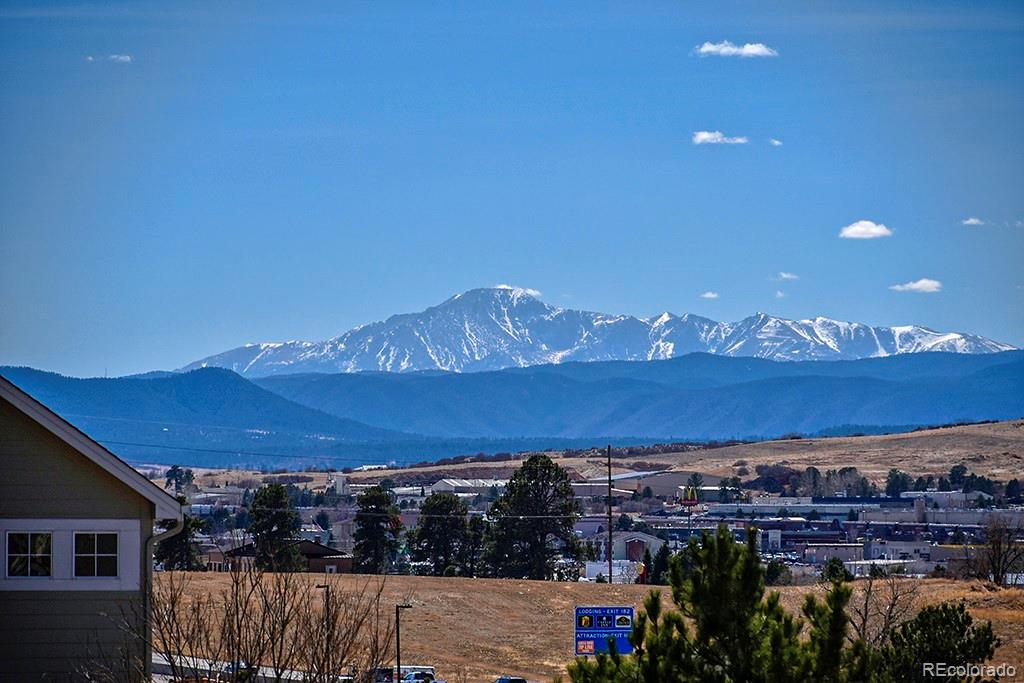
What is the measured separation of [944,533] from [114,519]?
11526 centimetres

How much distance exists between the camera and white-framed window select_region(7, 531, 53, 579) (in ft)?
70.4

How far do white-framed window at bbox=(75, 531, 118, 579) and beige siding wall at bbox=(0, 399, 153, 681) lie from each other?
26 centimetres

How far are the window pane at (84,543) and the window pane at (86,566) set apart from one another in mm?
84

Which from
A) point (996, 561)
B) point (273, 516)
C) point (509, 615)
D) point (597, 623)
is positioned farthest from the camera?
point (273, 516)

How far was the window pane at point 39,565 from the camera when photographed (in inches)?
846

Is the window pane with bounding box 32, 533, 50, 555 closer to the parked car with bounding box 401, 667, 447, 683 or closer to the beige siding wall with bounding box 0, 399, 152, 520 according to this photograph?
the beige siding wall with bounding box 0, 399, 152, 520

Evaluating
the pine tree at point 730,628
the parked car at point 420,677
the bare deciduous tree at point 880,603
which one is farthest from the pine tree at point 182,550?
the pine tree at point 730,628

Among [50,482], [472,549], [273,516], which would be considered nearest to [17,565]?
[50,482]

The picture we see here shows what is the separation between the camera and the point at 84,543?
21.6 m

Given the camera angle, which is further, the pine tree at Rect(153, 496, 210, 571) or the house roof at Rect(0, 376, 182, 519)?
the pine tree at Rect(153, 496, 210, 571)

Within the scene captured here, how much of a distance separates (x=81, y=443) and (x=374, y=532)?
62165mm

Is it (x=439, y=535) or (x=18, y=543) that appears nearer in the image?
(x=18, y=543)

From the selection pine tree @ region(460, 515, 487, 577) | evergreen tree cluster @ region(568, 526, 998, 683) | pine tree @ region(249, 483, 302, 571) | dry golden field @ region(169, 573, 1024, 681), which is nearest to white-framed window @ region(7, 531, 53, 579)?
evergreen tree cluster @ region(568, 526, 998, 683)

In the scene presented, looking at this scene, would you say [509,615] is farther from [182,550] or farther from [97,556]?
[97,556]
